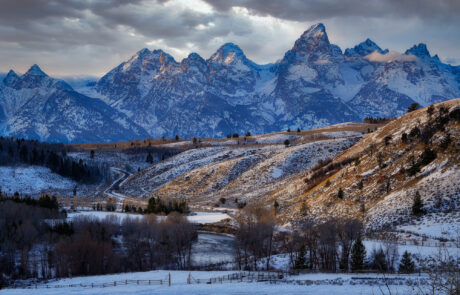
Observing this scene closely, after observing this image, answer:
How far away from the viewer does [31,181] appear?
173 meters

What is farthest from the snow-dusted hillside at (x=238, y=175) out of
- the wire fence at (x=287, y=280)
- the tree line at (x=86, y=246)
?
the wire fence at (x=287, y=280)

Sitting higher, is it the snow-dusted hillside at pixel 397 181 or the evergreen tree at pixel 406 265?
the snow-dusted hillside at pixel 397 181

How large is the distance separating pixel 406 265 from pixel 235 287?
20.3 meters

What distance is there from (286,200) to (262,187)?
94.1 feet

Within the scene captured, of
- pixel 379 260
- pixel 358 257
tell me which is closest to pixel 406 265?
pixel 379 260

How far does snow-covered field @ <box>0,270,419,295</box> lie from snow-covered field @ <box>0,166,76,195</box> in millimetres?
122525

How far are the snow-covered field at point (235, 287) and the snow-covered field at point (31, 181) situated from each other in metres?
123

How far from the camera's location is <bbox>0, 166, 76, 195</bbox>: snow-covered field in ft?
538

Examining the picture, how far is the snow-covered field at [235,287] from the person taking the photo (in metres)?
41.0

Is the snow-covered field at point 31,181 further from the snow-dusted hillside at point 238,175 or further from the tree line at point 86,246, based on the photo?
the tree line at point 86,246

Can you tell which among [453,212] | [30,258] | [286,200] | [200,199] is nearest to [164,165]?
[200,199]

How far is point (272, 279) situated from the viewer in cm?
4897

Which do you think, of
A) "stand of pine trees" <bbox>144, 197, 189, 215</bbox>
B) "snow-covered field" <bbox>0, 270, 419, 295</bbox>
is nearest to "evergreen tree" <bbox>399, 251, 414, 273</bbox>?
"snow-covered field" <bbox>0, 270, 419, 295</bbox>

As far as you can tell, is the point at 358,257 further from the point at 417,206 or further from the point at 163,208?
the point at 163,208
